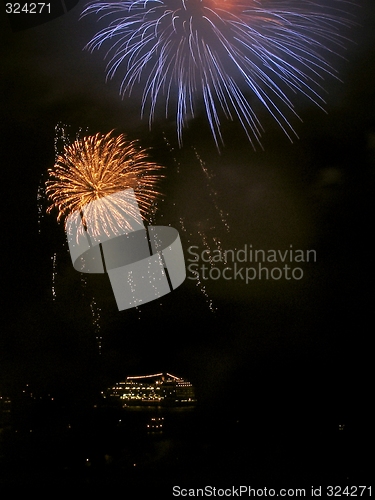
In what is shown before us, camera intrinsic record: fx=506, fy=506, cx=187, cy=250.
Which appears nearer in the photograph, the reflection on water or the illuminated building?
the reflection on water

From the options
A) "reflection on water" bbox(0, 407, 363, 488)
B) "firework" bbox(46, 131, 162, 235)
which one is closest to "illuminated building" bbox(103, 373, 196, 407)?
"reflection on water" bbox(0, 407, 363, 488)

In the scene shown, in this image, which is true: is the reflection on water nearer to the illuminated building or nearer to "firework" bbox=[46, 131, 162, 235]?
the illuminated building

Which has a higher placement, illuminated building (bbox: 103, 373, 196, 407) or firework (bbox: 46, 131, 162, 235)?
Answer: firework (bbox: 46, 131, 162, 235)

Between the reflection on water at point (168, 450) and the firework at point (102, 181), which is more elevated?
the firework at point (102, 181)

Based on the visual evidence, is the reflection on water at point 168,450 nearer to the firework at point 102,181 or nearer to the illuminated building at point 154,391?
the illuminated building at point 154,391

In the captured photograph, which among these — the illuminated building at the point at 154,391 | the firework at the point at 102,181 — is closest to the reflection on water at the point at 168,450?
the illuminated building at the point at 154,391

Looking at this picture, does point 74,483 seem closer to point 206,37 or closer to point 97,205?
point 97,205

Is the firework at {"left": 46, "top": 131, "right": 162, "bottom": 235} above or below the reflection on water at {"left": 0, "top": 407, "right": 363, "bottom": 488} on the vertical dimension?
above
